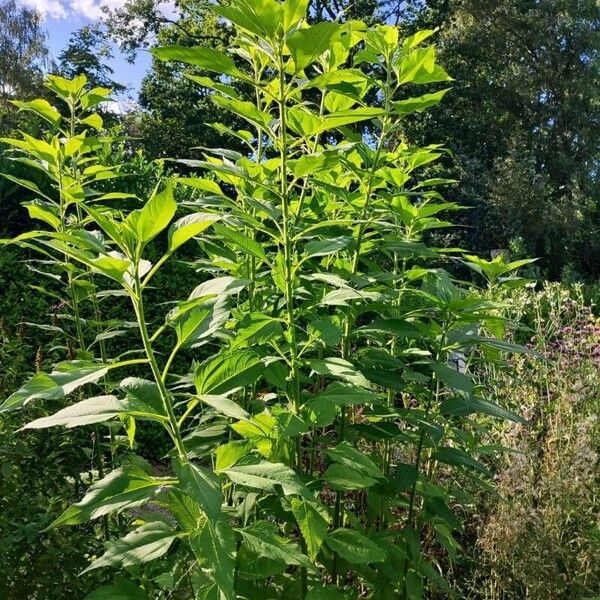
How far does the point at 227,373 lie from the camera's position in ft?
4.90

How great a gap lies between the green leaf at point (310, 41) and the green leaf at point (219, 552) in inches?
37.7

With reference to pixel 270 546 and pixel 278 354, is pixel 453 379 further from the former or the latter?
pixel 270 546

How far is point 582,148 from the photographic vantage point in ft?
75.5

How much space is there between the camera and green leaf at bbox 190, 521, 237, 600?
1.24 metres

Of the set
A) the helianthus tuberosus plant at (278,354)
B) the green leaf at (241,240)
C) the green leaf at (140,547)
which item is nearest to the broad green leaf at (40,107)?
the helianthus tuberosus plant at (278,354)

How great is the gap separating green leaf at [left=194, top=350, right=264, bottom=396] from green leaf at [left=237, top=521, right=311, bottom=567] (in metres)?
0.30

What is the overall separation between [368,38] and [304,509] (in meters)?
1.29

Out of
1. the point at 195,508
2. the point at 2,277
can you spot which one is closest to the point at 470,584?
the point at 195,508

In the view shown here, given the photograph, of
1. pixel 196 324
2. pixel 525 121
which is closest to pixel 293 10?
pixel 196 324

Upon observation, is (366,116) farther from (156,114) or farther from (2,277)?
(156,114)

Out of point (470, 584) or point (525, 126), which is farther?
point (525, 126)

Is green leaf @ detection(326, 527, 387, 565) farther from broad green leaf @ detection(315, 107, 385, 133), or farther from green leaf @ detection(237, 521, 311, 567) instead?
broad green leaf @ detection(315, 107, 385, 133)

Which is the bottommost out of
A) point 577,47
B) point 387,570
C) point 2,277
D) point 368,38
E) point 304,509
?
point 387,570

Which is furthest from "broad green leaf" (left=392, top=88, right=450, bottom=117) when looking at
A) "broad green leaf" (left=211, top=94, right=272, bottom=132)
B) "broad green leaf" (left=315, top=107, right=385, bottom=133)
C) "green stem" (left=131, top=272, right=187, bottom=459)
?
"green stem" (left=131, top=272, right=187, bottom=459)
